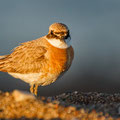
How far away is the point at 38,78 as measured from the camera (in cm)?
809

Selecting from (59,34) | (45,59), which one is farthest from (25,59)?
(59,34)

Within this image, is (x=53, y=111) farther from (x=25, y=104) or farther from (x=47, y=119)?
(x=25, y=104)

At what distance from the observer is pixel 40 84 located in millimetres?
→ 8648

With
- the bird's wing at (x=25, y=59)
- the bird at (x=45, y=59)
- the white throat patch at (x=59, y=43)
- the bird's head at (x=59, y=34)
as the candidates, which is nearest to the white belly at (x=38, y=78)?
the bird at (x=45, y=59)

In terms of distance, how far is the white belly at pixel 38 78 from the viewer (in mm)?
7965

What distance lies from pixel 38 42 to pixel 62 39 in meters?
1.17

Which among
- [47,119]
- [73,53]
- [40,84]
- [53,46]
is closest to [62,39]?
[53,46]

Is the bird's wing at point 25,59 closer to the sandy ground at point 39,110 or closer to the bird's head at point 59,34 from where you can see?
the bird's head at point 59,34

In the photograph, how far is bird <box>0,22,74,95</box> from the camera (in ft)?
26.2

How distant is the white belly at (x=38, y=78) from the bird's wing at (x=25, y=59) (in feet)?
0.50

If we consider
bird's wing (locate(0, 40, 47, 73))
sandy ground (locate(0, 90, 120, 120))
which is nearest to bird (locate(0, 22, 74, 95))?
bird's wing (locate(0, 40, 47, 73))

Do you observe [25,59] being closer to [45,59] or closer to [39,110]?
[45,59]

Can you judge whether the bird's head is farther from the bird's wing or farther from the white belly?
the white belly

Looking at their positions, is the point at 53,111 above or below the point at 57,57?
below
